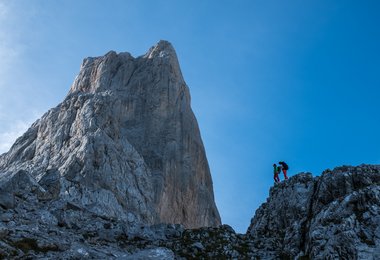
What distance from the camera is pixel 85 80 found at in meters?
96.5

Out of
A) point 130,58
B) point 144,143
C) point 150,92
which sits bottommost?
point 144,143

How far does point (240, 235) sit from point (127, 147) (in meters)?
36.5

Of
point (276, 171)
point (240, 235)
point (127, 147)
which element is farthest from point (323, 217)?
point (127, 147)

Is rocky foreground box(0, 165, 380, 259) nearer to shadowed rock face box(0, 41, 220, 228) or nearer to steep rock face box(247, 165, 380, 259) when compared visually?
steep rock face box(247, 165, 380, 259)

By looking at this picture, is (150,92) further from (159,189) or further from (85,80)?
(159,189)

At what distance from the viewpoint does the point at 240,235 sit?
38750 millimetres

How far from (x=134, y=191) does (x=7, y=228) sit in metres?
35.1

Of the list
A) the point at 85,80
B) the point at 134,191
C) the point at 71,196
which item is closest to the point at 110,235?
the point at 71,196

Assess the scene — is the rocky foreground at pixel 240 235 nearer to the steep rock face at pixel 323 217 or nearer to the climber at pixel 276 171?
the steep rock face at pixel 323 217

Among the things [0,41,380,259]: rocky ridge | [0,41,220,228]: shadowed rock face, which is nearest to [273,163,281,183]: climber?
[0,41,380,259]: rocky ridge

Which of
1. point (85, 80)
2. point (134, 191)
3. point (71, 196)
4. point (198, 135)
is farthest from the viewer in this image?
point (85, 80)

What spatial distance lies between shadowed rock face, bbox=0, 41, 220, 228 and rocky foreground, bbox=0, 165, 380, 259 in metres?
10.4

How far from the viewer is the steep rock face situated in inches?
1109

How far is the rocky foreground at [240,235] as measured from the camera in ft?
92.9
